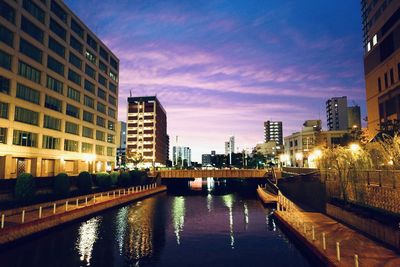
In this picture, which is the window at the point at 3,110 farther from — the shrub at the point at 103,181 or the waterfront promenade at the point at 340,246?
the waterfront promenade at the point at 340,246

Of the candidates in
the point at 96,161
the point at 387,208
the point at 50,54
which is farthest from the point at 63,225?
the point at 96,161

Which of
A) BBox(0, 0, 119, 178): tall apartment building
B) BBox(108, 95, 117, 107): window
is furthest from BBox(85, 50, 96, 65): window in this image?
BBox(108, 95, 117, 107): window

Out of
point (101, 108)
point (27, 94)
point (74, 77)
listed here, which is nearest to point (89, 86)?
point (74, 77)

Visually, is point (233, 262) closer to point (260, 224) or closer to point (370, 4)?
point (260, 224)

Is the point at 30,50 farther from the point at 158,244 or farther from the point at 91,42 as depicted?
the point at 158,244

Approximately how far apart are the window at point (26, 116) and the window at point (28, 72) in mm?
6290

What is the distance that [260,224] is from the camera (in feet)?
116

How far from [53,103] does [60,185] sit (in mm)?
34109

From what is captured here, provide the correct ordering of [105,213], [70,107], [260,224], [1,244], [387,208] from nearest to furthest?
[1,244]
[387,208]
[260,224]
[105,213]
[70,107]

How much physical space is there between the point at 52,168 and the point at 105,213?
1402 inches

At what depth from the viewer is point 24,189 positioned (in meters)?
33.9

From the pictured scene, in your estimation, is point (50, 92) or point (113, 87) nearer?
point (50, 92)

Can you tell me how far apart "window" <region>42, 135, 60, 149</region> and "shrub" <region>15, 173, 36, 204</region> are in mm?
33823

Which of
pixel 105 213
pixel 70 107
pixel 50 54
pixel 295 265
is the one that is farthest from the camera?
pixel 70 107
